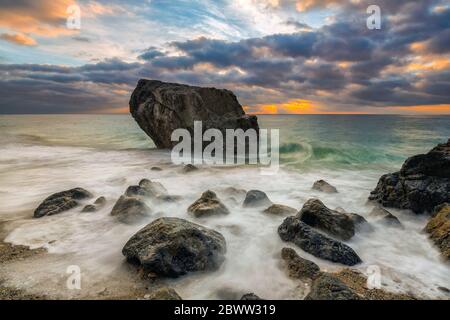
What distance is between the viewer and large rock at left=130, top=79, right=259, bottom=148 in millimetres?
18188

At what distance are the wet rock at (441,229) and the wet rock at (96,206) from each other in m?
6.83

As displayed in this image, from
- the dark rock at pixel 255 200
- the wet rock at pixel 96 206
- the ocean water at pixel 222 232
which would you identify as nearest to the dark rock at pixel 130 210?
the ocean water at pixel 222 232

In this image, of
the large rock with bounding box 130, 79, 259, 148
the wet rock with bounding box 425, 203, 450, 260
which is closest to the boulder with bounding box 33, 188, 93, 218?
the wet rock with bounding box 425, 203, 450, 260

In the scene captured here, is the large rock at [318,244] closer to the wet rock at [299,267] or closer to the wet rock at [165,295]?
the wet rock at [299,267]

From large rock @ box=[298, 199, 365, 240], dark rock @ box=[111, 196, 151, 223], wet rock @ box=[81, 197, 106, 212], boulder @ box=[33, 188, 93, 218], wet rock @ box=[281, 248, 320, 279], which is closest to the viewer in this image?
wet rock @ box=[281, 248, 320, 279]

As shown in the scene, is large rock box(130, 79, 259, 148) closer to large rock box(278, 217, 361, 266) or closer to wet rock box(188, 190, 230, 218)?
wet rock box(188, 190, 230, 218)

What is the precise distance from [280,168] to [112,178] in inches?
276

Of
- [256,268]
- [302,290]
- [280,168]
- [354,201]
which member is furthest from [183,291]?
[280,168]

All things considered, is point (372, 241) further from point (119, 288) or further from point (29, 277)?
point (29, 277)

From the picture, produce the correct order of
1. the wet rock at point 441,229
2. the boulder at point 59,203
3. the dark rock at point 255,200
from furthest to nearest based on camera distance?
the dark rock at point 255,200 < the boulder at point 59,203 < the wet rock at point 441,229

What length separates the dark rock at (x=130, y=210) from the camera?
6.20 metres

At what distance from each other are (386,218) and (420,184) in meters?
1.52

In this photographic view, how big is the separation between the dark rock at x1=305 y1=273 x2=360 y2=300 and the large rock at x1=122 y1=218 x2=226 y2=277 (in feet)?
4.94

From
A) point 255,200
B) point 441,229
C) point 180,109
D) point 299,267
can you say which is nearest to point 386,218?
point 441,229
